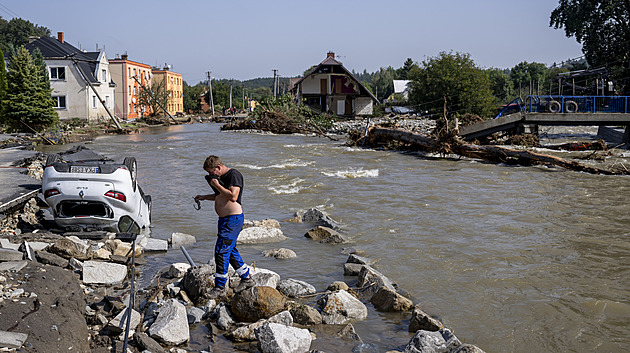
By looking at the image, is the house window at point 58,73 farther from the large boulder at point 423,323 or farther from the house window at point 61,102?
the large boulder at point 423,323

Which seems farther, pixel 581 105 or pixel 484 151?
pixel 581 105

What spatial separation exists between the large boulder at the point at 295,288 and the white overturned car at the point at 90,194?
3536mm

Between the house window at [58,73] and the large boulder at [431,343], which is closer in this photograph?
the large boulder at [431,343]

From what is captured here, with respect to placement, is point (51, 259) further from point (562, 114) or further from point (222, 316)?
point (562, 114)

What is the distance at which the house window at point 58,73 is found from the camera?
46900 millimetres

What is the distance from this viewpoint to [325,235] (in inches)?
419

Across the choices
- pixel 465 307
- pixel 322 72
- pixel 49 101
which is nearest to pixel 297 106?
pixel 322 72

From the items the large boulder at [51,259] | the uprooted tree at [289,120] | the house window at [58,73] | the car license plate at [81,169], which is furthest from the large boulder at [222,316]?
the house window at [58,73]

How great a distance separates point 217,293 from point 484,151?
65.8ft

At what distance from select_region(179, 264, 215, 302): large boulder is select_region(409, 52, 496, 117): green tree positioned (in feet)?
131

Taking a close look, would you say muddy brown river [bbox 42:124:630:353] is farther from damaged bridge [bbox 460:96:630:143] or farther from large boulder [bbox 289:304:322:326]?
damaged bridge [bbox 460:96:630:143]

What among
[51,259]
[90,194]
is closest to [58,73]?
[90,194]

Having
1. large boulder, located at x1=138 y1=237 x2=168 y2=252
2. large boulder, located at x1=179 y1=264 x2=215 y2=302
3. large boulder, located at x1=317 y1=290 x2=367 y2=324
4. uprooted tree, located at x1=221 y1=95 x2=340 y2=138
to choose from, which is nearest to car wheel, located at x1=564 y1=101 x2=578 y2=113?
uprooted tree, located at x1=221 y1=95 x2=340 y2=138

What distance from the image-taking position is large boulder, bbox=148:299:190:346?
548 cm
